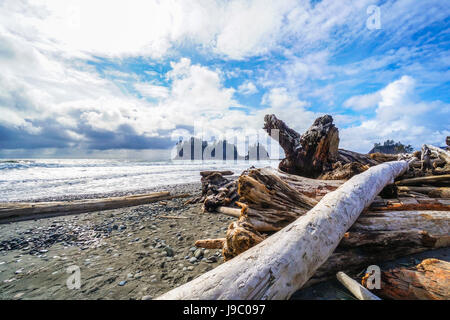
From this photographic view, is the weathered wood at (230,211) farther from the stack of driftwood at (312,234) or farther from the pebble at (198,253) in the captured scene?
the pebble at (198,253)

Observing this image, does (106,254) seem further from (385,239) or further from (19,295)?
(385,239)

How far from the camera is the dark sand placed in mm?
2799

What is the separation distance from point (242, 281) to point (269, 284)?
25 centimetres

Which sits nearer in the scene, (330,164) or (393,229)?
(393,229)

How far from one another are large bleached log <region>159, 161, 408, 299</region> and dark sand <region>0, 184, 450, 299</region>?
0.72 m

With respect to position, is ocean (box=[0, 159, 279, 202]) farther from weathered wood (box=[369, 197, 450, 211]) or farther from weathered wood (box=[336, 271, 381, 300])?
weathered wood (box=[369, 197, 450, 211])

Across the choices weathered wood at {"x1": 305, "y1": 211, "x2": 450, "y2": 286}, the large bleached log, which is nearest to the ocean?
the large bleached log

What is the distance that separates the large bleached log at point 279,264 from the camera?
152 centimetres

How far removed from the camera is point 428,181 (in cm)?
562

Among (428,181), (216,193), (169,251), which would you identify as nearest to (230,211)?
(216,193)
